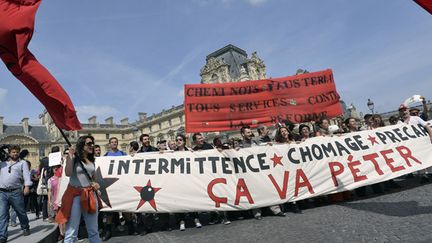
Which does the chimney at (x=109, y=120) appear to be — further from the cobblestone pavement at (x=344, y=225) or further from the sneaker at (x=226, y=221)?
the sneaker at (x=226, y=221)

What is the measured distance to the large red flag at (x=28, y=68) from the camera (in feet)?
14.5

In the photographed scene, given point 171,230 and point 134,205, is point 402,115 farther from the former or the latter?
point 134,205

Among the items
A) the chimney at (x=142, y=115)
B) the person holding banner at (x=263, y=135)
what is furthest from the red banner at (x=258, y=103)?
the chimney at (x=142, y=115)

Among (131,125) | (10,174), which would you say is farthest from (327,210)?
(131,125)

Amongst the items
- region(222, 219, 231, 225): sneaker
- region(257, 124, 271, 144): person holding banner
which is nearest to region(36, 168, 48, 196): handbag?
region(222, 219, 231, 225): sneaker

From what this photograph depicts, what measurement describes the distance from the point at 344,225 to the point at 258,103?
14.6 feet

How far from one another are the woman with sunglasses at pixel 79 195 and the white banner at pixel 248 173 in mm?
2110

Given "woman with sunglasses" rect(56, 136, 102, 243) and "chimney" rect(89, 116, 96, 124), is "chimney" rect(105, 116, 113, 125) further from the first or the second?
"woman with sunglasses" rect(56, 136, 102, 243)

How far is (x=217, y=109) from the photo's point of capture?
8484mm

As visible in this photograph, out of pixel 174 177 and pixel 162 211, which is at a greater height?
pixel 174 177

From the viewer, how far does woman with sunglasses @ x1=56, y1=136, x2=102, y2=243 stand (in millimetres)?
4117

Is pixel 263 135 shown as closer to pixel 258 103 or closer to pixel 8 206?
pixel 258 103

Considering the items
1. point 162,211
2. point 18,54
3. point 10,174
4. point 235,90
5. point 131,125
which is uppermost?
point 131,125

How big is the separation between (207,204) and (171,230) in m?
0.93
